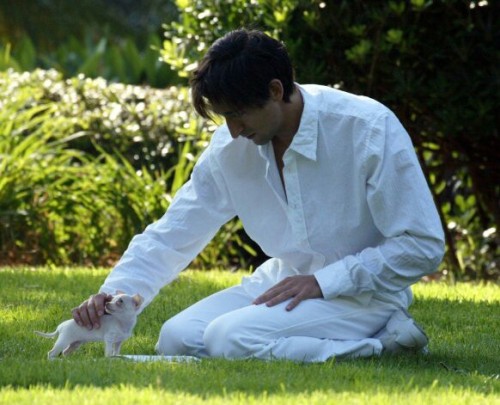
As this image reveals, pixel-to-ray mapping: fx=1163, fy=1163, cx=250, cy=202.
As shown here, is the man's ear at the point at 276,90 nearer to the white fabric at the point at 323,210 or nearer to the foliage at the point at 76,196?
the white fabric at the point at 323,210

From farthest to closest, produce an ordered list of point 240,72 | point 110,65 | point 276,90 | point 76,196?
point 110,65 → point 76,196 → point 276,90 → point 240,72

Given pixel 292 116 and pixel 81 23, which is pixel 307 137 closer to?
pixel 292 116

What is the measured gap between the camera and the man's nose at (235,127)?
14.2 feet

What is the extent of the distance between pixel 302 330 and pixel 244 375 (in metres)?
0.53

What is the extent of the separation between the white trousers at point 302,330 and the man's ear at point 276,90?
798 millimetres

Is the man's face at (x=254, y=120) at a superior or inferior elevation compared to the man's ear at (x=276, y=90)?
inferior

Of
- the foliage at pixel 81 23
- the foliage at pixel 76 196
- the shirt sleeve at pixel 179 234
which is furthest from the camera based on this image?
the foliage at pixel 81 23

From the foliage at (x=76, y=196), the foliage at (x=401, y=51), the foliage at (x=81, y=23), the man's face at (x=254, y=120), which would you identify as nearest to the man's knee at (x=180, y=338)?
the man's face at (x=254, y=120)

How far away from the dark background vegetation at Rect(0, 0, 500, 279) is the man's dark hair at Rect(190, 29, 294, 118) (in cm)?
328

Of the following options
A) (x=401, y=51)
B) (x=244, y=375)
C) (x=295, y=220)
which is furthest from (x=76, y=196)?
(x=244, y=375)

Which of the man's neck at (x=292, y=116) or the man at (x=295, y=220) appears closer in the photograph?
the man at (x=295, y=220)

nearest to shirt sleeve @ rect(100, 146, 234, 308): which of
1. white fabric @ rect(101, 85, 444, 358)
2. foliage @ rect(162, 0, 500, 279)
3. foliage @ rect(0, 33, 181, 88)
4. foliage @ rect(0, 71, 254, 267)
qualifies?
white fabric @ rect(101, 85, 444, 358)

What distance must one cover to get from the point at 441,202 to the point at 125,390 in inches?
236

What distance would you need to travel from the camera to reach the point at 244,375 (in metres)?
4.05
